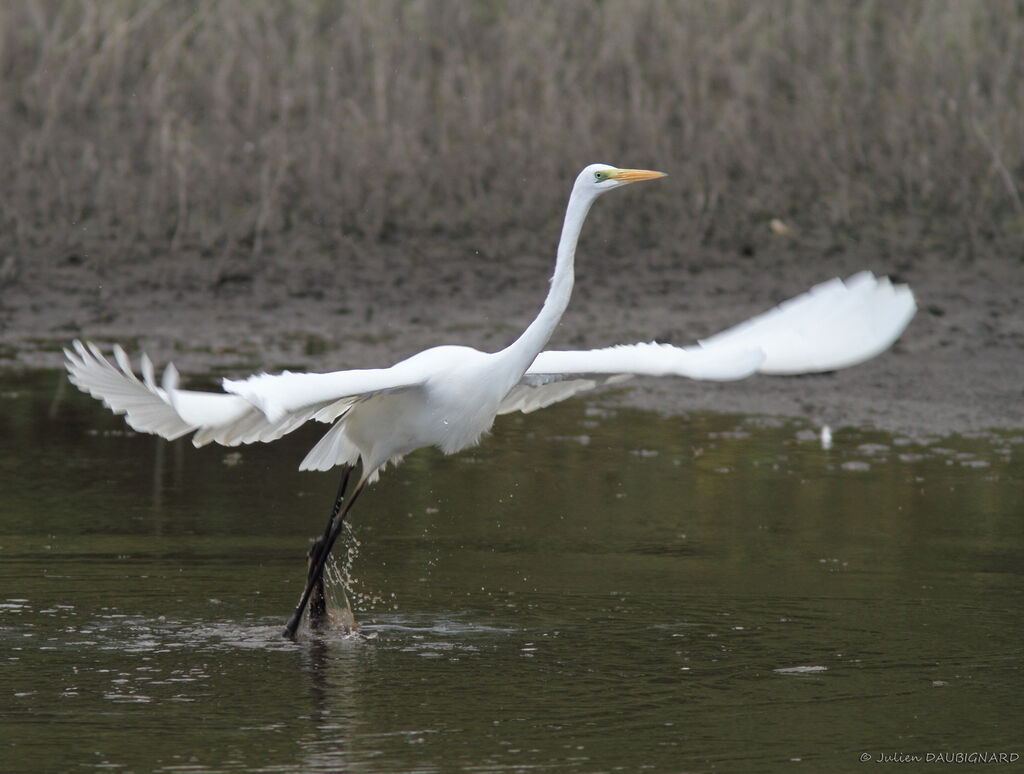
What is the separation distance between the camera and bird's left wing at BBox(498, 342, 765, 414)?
230 inches

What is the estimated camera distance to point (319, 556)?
22.6ft

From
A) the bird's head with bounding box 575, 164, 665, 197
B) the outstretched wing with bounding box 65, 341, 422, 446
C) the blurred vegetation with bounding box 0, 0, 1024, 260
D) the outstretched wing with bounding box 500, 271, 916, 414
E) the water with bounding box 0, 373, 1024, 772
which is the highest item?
the blurred vegetation with bounding box 0, 0, 1024, 260

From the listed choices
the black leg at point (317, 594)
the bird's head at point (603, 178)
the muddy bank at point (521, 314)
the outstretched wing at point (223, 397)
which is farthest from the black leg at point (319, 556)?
the muddy bank at point (521, 314)

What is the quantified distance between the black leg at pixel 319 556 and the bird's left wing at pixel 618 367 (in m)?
0.72

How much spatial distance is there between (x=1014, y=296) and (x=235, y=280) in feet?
17.0

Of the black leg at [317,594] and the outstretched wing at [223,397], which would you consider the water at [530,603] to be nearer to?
the black leg at [317,594]

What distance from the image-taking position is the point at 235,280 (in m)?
13.2

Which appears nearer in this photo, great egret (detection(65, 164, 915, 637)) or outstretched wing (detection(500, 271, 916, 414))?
great egret (detection(65, 164, 915, 637))

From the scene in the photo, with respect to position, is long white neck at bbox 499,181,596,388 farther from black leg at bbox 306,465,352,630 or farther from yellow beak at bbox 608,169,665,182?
black leg at bbox 306,465,352,630

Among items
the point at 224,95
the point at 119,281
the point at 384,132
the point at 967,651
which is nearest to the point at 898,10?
the point at 384,132

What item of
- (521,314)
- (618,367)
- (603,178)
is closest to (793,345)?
(618,367)

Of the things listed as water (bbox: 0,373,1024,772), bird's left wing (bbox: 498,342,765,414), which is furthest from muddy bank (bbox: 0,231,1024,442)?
bird's left wing (bbox: 498,342,765,414)

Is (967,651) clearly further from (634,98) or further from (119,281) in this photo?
(634,98)

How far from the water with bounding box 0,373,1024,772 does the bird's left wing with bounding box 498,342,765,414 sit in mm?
672
